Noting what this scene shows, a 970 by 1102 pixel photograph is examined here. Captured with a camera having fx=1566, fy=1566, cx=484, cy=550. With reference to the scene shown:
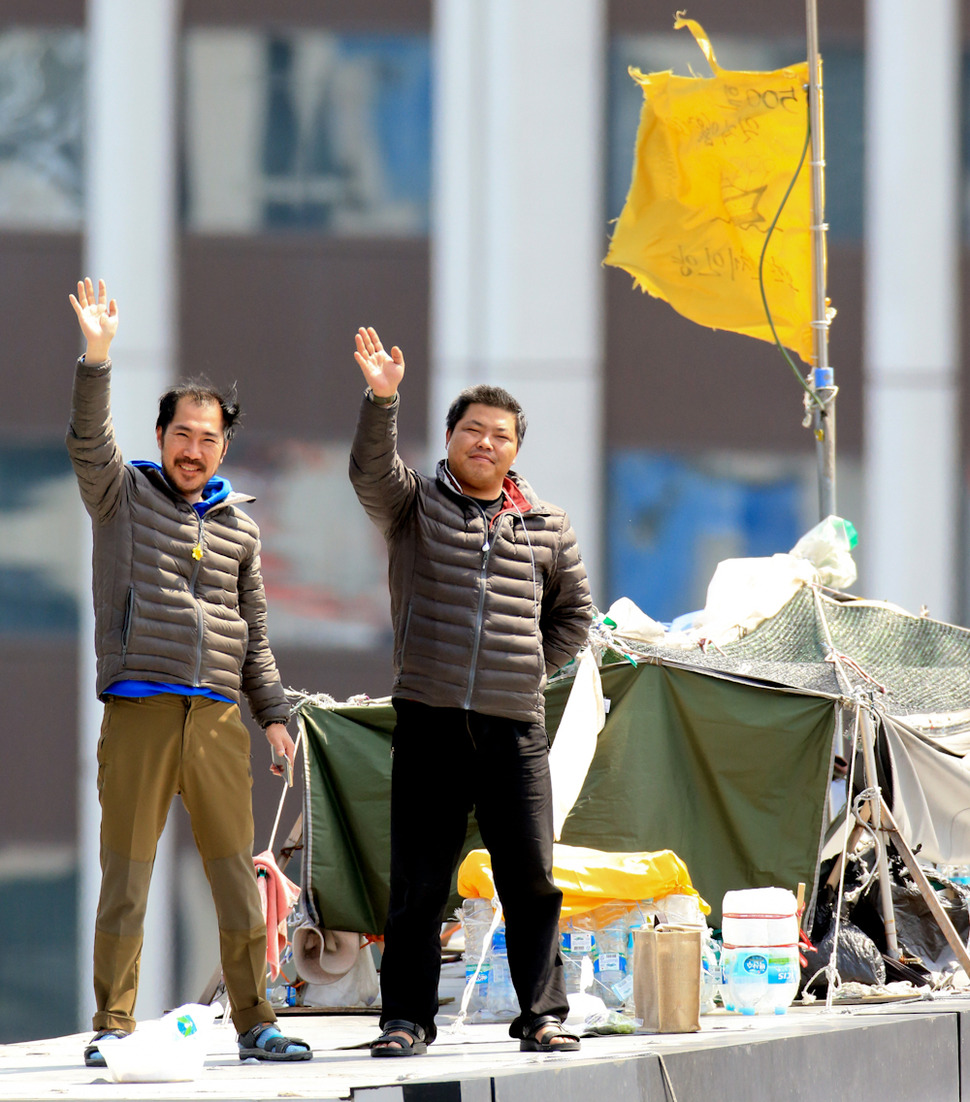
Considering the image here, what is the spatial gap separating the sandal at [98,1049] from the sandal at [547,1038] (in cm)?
112

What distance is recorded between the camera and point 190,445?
4594 millimetres

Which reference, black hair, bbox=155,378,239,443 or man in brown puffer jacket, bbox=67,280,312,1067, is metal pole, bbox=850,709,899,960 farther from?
black hair, bbox=155,378,239,443

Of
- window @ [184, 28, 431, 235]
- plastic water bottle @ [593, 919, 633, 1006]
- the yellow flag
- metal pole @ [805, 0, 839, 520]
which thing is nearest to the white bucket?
plastic water bottle @ [593, 919, 633, 1006]

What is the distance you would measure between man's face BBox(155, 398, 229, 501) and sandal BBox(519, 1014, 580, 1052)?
1.83 meters

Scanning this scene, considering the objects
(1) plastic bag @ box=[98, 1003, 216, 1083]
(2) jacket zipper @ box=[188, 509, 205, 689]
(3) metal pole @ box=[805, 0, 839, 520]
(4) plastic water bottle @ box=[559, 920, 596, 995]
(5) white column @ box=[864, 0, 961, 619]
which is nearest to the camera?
(1) plastic bag @ box=[98, 1003, 216, 1083]

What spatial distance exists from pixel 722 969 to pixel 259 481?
6.90 m

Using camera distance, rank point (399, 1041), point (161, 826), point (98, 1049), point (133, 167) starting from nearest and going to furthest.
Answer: point (98, 1049) → point (399, 1041) → point (161, 826) → point (133, 167)

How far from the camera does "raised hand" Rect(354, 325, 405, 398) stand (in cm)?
429

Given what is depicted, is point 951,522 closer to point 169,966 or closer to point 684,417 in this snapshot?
point 684,417

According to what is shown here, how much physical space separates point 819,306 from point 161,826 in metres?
5.36

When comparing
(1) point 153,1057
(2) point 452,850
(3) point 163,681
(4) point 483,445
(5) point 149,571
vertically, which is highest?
(4) point 483,445

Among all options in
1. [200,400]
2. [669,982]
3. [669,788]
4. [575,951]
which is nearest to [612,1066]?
[669,982]

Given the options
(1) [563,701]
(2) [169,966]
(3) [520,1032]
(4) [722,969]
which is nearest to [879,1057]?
(4) [722,969]

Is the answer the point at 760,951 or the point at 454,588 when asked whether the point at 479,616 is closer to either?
the point at 454,588
